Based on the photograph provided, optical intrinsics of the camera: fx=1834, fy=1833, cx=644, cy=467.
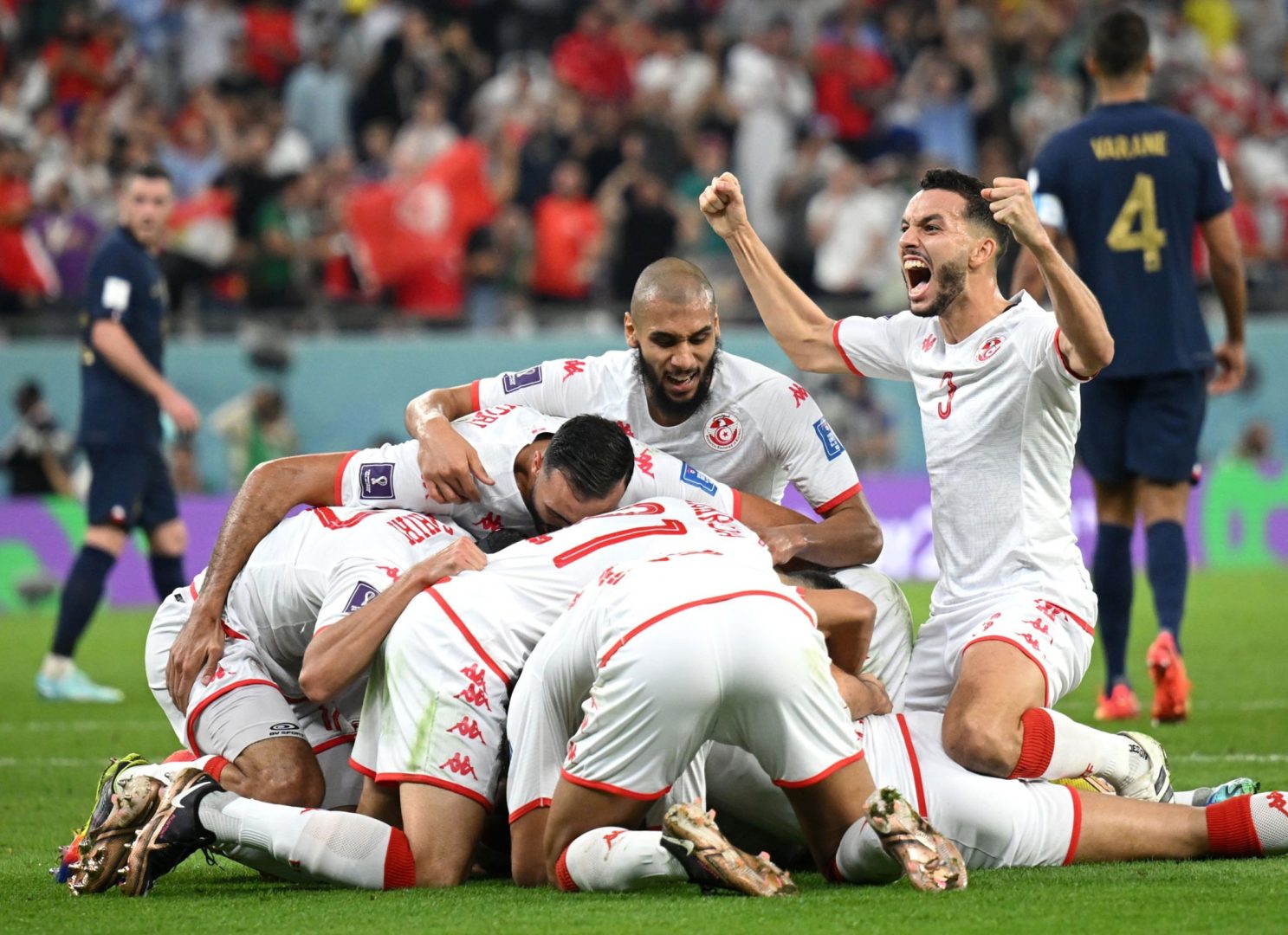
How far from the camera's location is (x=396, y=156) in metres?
15.1

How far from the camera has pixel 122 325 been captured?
366 inches

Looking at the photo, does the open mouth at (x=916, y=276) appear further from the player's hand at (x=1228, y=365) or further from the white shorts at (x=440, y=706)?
the player's hand at (x=1228, y=365)

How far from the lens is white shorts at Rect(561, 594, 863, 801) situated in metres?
4.24

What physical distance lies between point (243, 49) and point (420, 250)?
135 inches

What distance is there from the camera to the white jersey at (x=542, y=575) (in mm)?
4773

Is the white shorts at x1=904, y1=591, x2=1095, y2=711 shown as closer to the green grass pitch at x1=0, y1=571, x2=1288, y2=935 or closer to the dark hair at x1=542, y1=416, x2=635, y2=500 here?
the green grass pitch at x1=0, y1=571, x2=1288, y2=935

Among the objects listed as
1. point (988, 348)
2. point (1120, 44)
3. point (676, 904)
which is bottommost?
point (676, 904)

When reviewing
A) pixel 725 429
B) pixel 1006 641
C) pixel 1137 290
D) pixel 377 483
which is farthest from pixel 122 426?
pixel 1006 641

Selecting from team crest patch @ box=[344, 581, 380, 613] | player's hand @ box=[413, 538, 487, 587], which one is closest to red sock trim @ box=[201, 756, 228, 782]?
team crest patch @ box=[344, 581, 380, 613]

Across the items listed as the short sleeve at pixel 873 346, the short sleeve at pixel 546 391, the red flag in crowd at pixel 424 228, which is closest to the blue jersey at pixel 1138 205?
the short sleeve at pixel 873 346

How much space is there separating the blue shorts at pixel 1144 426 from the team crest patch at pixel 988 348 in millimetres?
2058

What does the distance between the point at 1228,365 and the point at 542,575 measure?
4.19 m

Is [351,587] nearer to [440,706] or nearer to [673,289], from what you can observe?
[440,706]

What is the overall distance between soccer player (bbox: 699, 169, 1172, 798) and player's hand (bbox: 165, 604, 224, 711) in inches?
82.6
